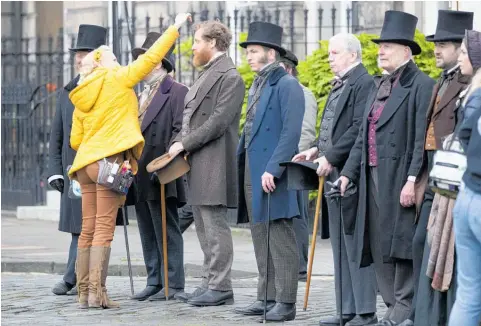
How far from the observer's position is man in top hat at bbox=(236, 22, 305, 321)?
9.31 meters

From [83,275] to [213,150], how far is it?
137 centimetres

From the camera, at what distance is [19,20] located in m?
27.2

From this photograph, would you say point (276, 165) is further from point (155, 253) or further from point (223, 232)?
point (155, 253)

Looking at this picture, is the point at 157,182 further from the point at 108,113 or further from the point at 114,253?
the point at 114,253

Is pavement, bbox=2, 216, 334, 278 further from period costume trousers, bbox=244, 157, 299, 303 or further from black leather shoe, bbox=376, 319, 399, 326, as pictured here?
black leather shoe, bbox=376, 319, 399, 326

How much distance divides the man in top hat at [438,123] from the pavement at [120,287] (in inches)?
54.4

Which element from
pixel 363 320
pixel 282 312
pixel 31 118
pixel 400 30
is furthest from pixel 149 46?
pixel 31 118

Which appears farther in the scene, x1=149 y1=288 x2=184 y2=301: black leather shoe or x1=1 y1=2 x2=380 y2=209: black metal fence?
x1=1 y1=2 x2=380 y2=209: black metal fence

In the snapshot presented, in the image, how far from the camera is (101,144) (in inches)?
391

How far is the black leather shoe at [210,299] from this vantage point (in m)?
10.0

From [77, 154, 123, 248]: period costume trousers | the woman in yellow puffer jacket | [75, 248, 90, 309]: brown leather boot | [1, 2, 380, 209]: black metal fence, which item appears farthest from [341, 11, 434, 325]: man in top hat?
[1, 2, 380, 209]: black metal fence

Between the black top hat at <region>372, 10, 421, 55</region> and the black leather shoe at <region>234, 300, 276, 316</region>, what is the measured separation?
213 centimetres

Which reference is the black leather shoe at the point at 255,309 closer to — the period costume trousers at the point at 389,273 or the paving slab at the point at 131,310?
the paving slab at the point at 131,310

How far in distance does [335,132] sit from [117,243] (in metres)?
6.65
